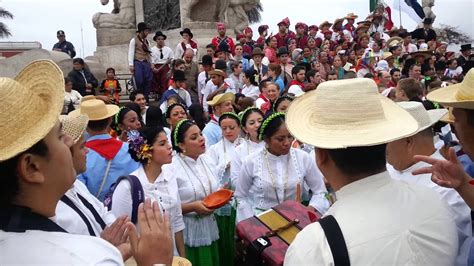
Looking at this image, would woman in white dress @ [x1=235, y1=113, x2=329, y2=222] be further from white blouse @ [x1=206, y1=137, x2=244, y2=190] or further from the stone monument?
the stone monument

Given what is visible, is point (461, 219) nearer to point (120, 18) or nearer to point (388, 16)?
point (120, 18)

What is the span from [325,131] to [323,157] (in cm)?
12

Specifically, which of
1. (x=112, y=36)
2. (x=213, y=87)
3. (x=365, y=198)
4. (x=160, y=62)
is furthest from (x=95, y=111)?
(x=112, y=36)

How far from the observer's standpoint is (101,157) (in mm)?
4355

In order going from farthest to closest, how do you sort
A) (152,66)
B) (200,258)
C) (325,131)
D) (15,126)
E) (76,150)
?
(152,66) → (200,258) → (76,150) → (325,131) → (15,126)

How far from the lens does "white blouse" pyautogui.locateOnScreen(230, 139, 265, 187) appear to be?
5234 mm

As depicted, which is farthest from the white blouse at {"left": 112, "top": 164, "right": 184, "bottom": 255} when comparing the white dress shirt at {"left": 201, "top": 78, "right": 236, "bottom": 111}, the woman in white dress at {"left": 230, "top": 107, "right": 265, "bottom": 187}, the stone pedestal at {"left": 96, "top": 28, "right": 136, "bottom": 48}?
the stone pedestal at {"left": 96, "top": 28, "right": 136, "bottom": 48}

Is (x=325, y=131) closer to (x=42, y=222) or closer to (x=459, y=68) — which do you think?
(x=42, y=222)

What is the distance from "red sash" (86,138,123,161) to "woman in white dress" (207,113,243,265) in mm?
1299

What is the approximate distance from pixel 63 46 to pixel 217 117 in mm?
9896

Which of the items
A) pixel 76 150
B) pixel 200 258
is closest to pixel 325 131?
pixel 76 150

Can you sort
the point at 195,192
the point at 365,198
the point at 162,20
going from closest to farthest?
the point at 365,198 < the point at 195,192 < the point at 162,20

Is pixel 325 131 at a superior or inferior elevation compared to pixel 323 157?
superior

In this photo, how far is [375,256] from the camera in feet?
5.36
